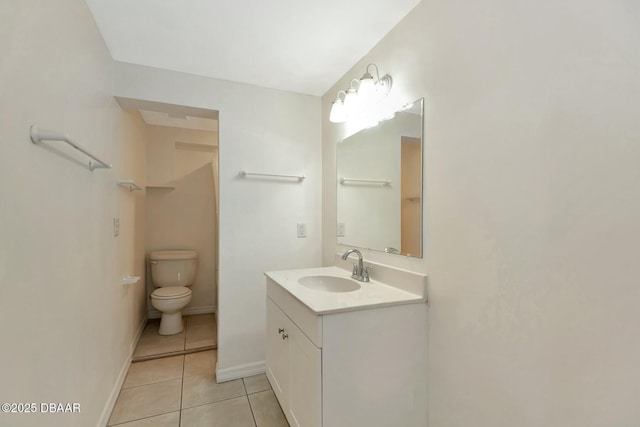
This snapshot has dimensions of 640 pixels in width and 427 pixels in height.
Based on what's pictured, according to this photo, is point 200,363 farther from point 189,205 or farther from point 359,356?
point 189,205

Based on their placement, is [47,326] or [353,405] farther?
[353,405]

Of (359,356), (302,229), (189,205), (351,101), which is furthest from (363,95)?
(189,205)

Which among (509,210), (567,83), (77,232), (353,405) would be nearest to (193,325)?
(77,232)

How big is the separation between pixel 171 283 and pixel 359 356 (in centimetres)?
252

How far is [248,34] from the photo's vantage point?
62.2 inches

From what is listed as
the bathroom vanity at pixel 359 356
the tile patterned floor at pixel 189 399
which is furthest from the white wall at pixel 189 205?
the bathroom vanity at pixel 359 356

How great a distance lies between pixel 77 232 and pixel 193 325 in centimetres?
211

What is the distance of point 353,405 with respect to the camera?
1155 millimetres

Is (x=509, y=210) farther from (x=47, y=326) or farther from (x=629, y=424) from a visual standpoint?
(x=47, y=326)

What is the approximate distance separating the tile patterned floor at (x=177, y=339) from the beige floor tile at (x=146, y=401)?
1.52 feet

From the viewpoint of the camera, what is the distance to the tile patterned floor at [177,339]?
2406 mm

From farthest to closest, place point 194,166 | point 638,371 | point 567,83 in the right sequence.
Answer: point 194,166 → point 567,83 → point 638,371

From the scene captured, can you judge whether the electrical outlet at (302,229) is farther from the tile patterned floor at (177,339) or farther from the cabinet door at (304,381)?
the tile patterned floor at (177,339)

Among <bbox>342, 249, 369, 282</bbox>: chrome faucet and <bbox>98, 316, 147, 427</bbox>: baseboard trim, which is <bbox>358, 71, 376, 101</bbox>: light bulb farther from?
<bbox>98, 316, 147, 427</bbox>: baseboard trim
